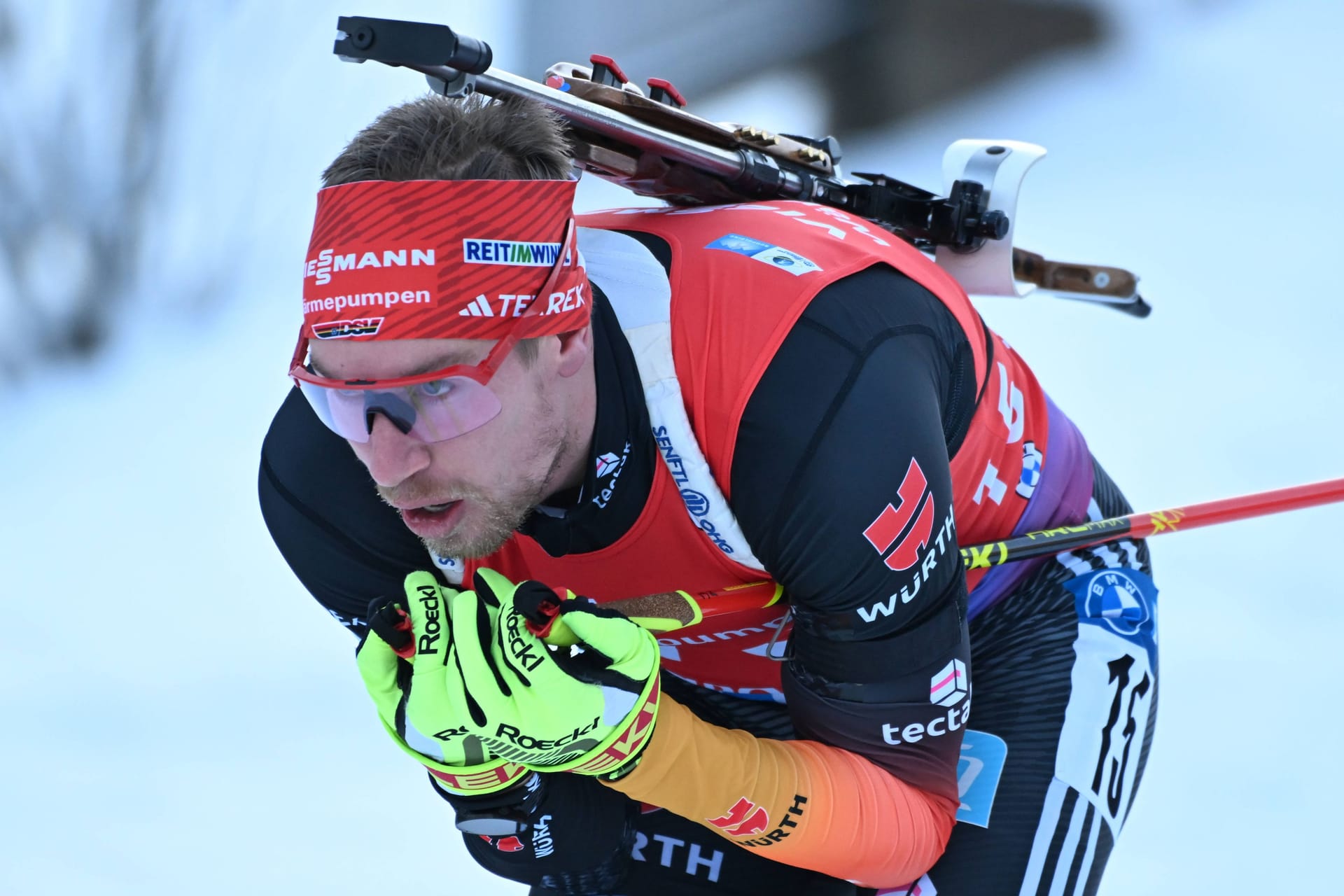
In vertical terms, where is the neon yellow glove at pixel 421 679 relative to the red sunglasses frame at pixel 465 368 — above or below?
below

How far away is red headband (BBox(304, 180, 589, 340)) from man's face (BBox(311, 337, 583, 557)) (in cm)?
3

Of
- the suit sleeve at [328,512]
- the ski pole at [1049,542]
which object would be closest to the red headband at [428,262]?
the suit sleeve at [328,512]

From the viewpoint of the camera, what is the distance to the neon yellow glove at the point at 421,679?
73.8 inches

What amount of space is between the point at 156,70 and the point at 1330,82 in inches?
169

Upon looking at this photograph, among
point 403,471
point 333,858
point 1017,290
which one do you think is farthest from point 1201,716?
point 403,471

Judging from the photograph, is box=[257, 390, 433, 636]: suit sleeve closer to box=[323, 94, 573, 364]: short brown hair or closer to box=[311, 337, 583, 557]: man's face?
box=[311, 337, 583, 557]: man's face

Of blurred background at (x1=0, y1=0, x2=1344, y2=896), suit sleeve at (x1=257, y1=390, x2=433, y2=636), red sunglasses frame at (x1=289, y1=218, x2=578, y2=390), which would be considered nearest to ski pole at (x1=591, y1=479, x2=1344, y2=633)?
suit sleeve at (x1=257, y1=390, x2=433, y2=636)

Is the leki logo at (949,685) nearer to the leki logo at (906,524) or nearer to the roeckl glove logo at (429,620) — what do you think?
the leki logo at (906,524)

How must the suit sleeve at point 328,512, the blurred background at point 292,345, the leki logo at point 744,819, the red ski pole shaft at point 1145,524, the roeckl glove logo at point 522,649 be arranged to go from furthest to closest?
1. the blurred background at point 292,345
2. the red ski pole shaft at point 1145,524
3. the suit sleeve at point 328,512
4. the leki logo at point 744,819
5. the roeckl glove logo at point 522,649

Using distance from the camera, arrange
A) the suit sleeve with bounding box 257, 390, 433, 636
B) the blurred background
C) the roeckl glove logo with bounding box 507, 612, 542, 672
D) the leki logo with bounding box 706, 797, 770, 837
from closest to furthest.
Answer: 1. the roeckl glove logo with bounding box 507, 612, 542, 672
2. the leki logo with bounding box 706, 797, 770, 837
3. the suit sleeve with bounding box 257, 390, 433, 636
4. the blurred background

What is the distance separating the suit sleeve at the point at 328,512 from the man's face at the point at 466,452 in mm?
198

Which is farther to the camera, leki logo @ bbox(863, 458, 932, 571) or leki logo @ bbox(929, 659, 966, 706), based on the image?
leki logo @ bbox(929, 659, 966, 706)

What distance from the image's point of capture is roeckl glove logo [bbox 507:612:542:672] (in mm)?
1826

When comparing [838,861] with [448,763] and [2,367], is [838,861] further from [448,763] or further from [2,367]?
[2,367]
